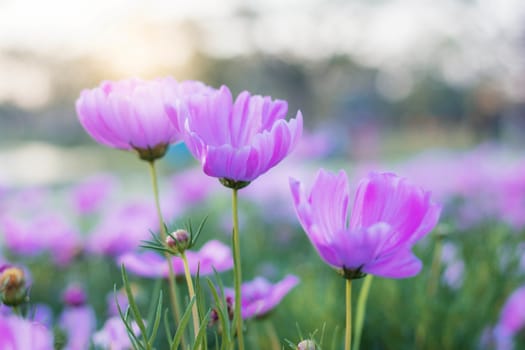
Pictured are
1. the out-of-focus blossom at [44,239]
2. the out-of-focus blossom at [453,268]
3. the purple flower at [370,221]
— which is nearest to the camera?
the purple flower at [370,221]

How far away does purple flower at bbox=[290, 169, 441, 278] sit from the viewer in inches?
15.6

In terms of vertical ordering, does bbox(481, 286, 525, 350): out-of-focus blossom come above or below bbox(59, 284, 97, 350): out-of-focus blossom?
below

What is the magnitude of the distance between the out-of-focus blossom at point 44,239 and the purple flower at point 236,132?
828mm

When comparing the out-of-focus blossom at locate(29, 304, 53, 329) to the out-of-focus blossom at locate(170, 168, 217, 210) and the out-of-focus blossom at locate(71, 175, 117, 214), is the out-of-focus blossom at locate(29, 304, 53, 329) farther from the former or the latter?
the out-of-focus blossom at locate(170, 168, 217, 210)

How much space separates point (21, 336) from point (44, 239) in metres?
0.98

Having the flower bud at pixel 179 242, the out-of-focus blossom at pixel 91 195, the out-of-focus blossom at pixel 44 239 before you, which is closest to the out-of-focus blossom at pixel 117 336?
the flower bud at pixel 179 242

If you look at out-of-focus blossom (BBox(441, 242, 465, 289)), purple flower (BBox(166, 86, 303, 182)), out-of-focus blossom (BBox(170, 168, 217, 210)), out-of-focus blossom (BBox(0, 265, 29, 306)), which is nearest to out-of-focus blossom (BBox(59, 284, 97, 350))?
out-of-focus blossom (BBox(0, 265, 29, 306))

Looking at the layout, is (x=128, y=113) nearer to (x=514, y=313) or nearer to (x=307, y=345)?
(x=307, y=345)

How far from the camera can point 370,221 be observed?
43 cm

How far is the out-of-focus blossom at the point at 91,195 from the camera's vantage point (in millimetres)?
1803

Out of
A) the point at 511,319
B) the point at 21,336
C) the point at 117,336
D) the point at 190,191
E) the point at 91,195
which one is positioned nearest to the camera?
the point at 21,336

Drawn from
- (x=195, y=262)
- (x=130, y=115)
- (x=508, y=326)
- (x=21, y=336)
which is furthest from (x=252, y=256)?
(x=21, y=336)

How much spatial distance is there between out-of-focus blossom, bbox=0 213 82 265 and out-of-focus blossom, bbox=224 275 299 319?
27.6 inches

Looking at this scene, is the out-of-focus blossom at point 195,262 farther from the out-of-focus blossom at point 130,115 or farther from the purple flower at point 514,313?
the purple flower at point 514,313
